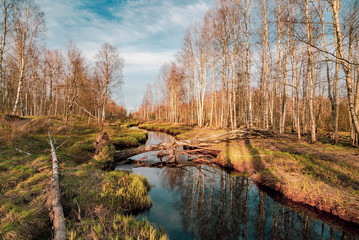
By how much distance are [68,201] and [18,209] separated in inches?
45.7

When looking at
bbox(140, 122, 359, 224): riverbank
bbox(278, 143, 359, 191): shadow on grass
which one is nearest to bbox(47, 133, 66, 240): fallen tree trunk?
bbox(140, 122, 359, 224): riverbank

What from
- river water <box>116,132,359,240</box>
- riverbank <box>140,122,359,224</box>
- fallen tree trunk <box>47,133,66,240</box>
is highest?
fallen tree trunk <box>47,133,66,240</box>

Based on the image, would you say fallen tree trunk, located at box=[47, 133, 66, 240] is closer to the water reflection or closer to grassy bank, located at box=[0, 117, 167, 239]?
grassy bank, located at box=[0, 117, 167, 239]

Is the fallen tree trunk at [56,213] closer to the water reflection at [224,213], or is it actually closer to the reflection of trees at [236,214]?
the water reflection at [224,213]

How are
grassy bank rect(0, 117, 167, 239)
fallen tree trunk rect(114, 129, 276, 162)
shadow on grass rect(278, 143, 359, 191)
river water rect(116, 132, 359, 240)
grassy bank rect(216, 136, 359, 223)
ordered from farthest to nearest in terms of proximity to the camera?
fallen tree trunk rect(114, 129, 276, 162), shadow on grass rect(278, 143, 359, 191), grassy bank rect(216, 136, 359, 223), river water rect(116, 132, 359, 240), grassy bank rect(0, 117, 167, 239)

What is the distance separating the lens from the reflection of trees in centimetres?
443

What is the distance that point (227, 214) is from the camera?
534cm

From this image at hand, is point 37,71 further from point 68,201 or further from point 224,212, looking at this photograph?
point 224,212

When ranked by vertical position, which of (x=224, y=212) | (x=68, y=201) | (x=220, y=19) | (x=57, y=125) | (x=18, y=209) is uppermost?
(x=220, y=19)

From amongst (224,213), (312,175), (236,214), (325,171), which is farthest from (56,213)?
(325,171)

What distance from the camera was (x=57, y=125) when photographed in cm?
1573

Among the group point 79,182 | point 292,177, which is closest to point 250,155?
point 292,177

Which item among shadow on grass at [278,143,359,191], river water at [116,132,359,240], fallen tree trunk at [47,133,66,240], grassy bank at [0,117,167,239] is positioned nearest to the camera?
fallen tree trunk at [47,133,66,240]

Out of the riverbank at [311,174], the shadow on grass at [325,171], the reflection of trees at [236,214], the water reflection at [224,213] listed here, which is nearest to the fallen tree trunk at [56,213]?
the water reflection at [224,213]
